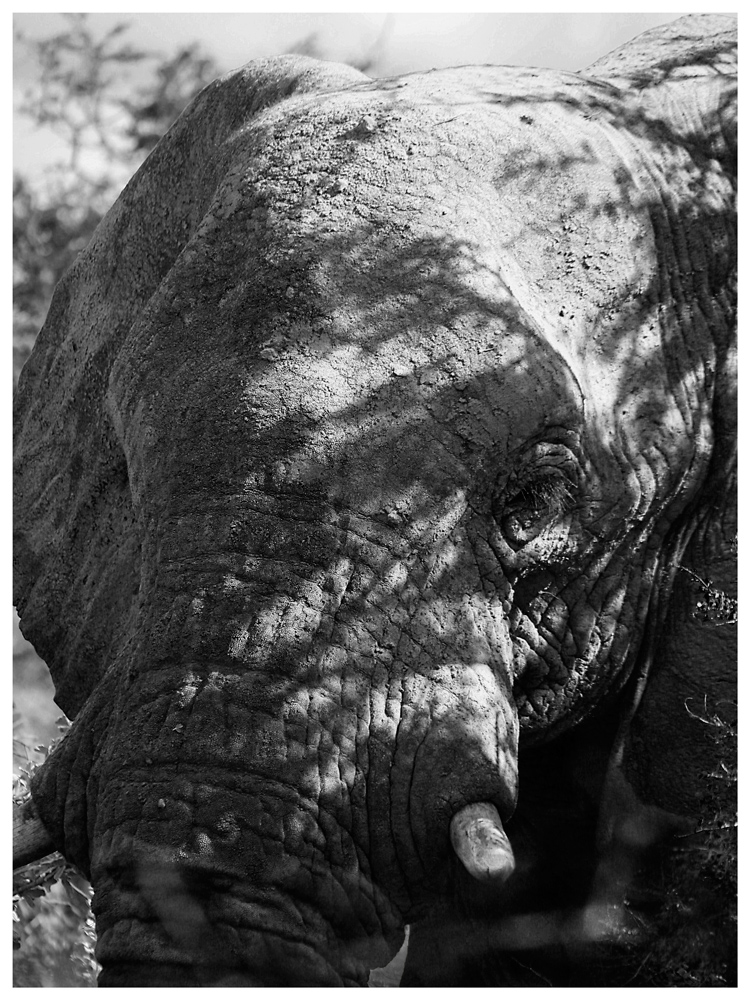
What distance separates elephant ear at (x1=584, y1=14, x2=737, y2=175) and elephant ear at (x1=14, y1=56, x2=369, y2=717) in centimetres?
63

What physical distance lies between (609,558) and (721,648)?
0.97 feet

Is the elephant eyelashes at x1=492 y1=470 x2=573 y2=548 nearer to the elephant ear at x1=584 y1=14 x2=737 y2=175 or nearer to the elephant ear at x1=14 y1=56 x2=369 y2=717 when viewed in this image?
the elephant ear at x1=14 y1=56 x2=369 y2=717

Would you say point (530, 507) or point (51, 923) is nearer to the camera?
point (530, 507)

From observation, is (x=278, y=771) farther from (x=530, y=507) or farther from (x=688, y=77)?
(x=688, y=77)

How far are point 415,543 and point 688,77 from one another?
1.40 m

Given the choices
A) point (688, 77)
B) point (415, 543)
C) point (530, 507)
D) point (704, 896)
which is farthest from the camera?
point (688, 77)

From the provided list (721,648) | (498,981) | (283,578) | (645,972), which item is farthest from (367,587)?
(498,981)

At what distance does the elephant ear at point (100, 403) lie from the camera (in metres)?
2.96

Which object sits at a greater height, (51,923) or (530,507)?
(530,507)

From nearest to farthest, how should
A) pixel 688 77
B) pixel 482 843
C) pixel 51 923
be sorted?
pixel 482 843 → pixel 688 77 → pixel 51 923

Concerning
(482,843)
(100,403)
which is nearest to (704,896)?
(482,843)

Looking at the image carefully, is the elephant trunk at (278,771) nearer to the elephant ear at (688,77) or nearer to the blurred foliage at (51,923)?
the elephant ear at (688,77)

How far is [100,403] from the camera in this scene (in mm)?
3158

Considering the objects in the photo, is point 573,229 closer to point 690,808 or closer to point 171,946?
point 690,808
